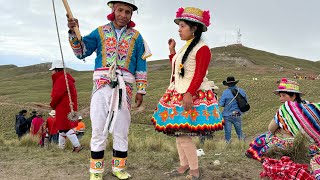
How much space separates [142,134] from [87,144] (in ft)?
26.1

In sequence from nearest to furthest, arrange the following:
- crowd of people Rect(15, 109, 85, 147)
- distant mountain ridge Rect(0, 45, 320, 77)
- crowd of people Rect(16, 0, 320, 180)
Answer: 1. crowd of people Rect(16, 0, 320, 180)
2. crowd of people Rect(15, 109, 85, 147)
3. distant mountain ridge Rect(0, 45, 320, 77)

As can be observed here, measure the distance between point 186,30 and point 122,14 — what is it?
897 millimetres

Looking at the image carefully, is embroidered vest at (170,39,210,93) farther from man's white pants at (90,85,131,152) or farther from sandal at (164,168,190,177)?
sandal at (164,168,190,177)

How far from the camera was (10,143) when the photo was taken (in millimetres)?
9172

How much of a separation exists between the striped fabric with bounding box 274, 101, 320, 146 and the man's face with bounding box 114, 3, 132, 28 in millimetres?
2408

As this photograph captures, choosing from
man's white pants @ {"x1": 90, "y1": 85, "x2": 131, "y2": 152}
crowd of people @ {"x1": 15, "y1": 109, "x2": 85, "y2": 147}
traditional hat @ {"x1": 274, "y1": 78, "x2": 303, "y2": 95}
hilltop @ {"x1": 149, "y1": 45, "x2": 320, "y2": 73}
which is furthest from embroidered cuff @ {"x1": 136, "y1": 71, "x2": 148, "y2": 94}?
hilltop @ {"x1": 149, "y1": 45, "x2": 320, "y2": 73}

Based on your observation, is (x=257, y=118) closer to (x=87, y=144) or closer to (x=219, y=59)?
(x=87, y=144)

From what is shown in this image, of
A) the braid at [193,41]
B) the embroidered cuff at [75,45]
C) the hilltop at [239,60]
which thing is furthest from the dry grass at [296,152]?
the hilltop at [239,60]

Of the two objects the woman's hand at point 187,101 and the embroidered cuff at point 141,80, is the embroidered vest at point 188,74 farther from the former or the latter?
Answer: the embroidered cuff at point 141,80

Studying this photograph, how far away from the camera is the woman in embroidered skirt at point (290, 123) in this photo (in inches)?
181

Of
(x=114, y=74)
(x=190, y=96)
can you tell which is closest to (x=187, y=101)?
(x=190, y=96)

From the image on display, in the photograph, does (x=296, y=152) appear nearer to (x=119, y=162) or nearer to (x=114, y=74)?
(x=119, y=162)

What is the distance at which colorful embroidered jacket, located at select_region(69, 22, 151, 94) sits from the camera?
487cm

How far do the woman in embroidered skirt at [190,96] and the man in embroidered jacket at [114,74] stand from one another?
0.51 meters
